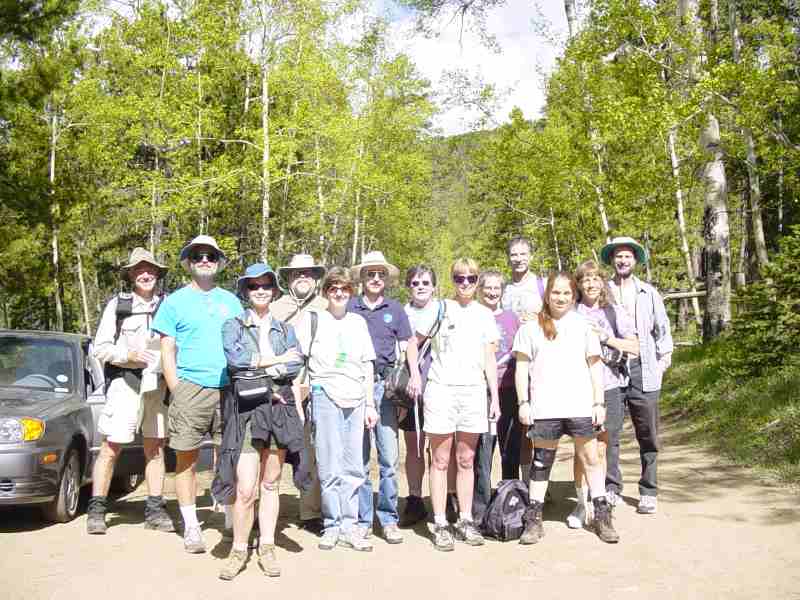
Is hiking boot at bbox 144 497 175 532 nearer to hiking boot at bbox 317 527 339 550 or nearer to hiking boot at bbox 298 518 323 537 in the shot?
hiking boot at bbox 298 518 323 537

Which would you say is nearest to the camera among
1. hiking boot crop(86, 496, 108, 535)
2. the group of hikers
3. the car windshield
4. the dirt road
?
the dirt road

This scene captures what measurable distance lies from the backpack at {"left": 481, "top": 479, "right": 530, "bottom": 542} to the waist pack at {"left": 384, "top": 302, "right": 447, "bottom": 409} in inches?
37.1

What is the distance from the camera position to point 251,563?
5855 mm

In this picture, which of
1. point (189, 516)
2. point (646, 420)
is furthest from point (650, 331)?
point (189, 516)

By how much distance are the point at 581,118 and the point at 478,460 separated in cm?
1916

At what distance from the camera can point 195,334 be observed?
6.14 metres

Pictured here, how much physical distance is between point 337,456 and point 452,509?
142 cm

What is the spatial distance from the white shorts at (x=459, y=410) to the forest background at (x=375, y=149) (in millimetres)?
4264

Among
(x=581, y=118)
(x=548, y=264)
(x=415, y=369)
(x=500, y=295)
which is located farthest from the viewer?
(x=548, y=264)

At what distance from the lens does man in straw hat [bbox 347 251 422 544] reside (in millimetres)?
6500

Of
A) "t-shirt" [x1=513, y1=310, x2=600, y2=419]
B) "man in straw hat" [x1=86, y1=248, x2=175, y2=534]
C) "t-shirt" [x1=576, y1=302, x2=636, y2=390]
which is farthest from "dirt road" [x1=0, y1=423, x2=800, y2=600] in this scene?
"t-shirt" [x1=576, y1=302, x2=636, y2=390]

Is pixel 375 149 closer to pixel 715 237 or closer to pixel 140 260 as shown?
pixel 715 237

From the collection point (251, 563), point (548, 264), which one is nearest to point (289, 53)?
A: point (548, 264)

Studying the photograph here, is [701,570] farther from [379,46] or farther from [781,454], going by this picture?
[379,46]
